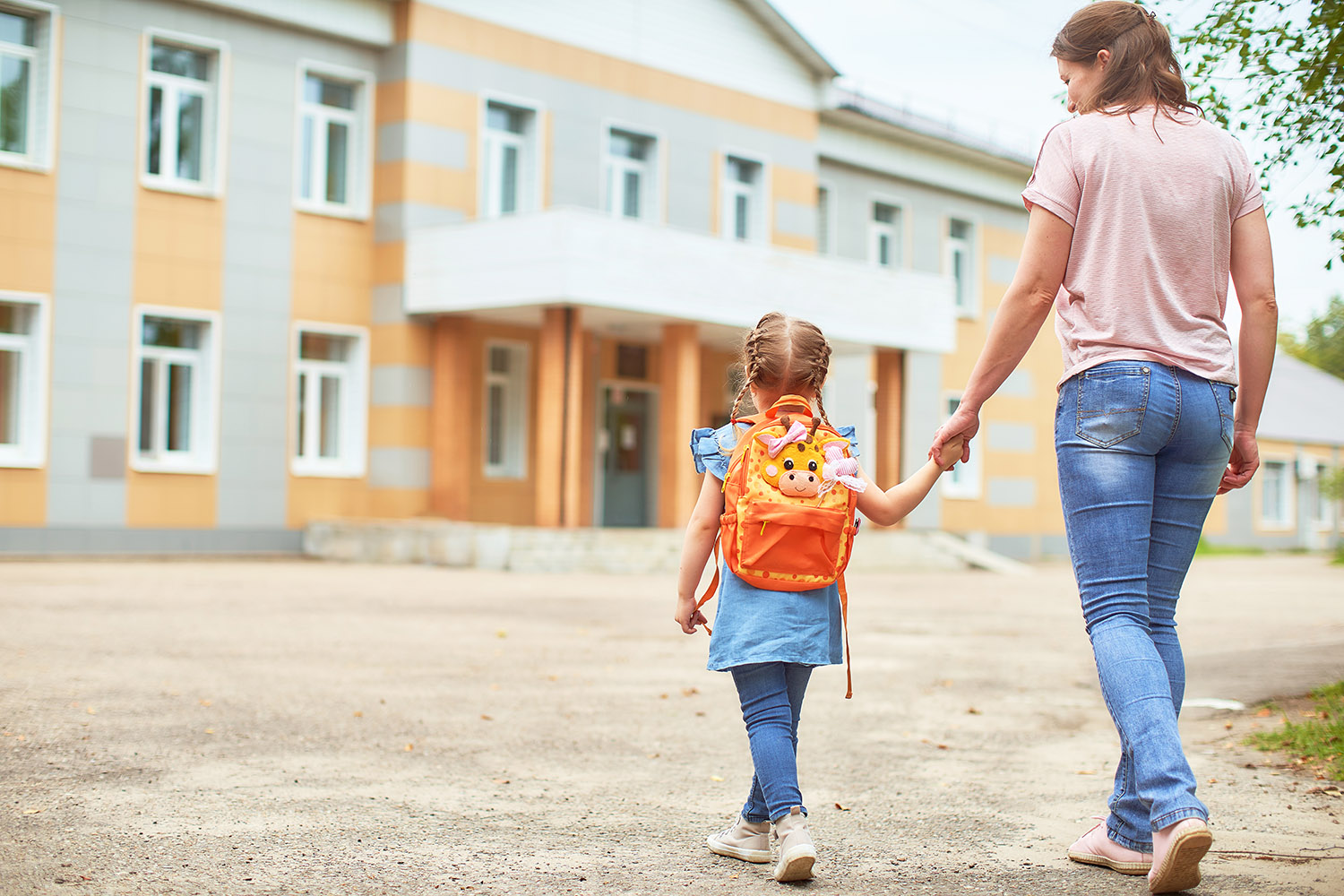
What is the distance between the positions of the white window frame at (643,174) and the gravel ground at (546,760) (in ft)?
45.7

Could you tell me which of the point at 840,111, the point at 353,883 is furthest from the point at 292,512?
the point at 353,883

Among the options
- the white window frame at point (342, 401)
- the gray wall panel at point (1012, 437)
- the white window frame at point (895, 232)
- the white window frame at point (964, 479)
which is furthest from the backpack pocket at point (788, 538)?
the gray wall panel at point (1012, 437)

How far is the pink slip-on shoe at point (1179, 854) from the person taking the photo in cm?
290

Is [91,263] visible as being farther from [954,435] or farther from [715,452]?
[954,435]

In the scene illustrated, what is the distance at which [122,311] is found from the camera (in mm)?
18781

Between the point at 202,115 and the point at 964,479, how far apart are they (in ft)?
59.4

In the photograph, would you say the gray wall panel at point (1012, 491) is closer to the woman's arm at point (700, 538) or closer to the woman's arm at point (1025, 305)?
the woman's arm at point (700, 538)

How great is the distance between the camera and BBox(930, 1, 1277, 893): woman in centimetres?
320

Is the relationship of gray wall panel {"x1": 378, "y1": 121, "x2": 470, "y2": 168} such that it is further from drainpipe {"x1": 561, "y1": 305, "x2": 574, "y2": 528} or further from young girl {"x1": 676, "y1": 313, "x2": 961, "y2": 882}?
young girl {"x1": 676, "y1": 313, "x2": 961, "y2": 882}

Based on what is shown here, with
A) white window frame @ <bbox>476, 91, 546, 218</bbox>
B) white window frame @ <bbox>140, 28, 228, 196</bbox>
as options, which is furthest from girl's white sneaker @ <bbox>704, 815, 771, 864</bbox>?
white window frame @ <bbox>476, 91, 546, 218</bbox>

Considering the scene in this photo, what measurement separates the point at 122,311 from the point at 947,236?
18.7 meters

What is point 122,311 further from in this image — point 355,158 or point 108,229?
point 355,158

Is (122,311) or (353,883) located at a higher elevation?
(122,311)

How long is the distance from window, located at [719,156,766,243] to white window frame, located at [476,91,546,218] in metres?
4.57
